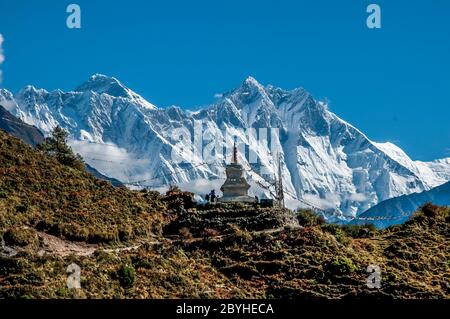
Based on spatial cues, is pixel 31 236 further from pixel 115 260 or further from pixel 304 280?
pixel 304 280

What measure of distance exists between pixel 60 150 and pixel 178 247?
139ft

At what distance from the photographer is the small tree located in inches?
3939

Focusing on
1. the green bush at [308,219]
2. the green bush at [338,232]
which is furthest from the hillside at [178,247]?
the green bush at [308,219]

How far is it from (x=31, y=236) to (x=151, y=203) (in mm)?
24091

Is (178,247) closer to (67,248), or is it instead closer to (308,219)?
(67,248)

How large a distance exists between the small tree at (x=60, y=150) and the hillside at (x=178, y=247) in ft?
32.6

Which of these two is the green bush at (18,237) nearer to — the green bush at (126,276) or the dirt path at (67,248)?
the dirt path at (67,248)

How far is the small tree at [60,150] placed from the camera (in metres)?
100

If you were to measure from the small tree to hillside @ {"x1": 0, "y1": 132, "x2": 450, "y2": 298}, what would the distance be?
32.6 feet

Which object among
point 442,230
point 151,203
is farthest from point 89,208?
point 442,230

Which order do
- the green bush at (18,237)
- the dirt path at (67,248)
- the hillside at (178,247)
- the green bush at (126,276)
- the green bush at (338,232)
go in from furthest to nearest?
the green bush at (338,232) → the dirt path at (67,248) → the green bush at (18,237) → the hillside at (178,247) → the green bush at (126,276)

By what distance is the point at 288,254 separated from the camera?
230 ft

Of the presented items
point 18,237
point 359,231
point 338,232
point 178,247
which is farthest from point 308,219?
point 18,237
